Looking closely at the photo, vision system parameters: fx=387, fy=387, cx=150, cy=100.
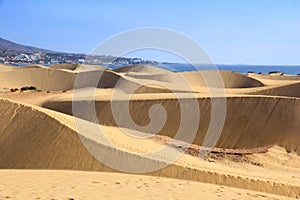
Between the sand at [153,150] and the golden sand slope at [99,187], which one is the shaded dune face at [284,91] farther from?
the golden sand slope at [99,187]

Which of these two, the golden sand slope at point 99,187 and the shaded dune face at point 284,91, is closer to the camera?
the golden sand slope at point 99,187

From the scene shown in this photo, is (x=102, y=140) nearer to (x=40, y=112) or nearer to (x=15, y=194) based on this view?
(x=40, y=112)

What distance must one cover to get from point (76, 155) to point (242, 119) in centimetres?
1039

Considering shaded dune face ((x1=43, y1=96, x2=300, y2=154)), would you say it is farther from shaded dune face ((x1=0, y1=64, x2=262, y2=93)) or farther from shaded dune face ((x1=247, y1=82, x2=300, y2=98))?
shaded dune face ((x1=0, y1=64, x2=262, y2=93))

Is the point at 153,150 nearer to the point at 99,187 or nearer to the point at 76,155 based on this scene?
the point at 76,155

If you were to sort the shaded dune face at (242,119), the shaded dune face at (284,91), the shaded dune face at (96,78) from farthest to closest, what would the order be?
1. the shaded dune face at (96,78)
2. the shaded dune face at (284,91)
3. the shaded dune face at (242,119)

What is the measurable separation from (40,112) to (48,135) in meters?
1.52

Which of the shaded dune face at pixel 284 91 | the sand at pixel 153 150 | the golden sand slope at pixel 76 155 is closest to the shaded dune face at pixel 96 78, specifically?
the shaded dune face at pixel 284 91

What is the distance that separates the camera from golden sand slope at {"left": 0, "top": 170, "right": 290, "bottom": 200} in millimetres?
6922

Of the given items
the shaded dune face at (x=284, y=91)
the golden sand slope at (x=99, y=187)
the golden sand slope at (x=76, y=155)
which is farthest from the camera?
the shaded dune face at (x=284, y=91)

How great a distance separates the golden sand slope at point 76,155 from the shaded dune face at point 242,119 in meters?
3.34

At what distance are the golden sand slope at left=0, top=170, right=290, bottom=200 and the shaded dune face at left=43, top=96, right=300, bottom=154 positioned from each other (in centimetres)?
941

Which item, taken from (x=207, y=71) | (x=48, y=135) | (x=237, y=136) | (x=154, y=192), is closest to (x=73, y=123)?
(x=48, y=135)

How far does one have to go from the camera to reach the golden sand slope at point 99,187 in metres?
6.92
